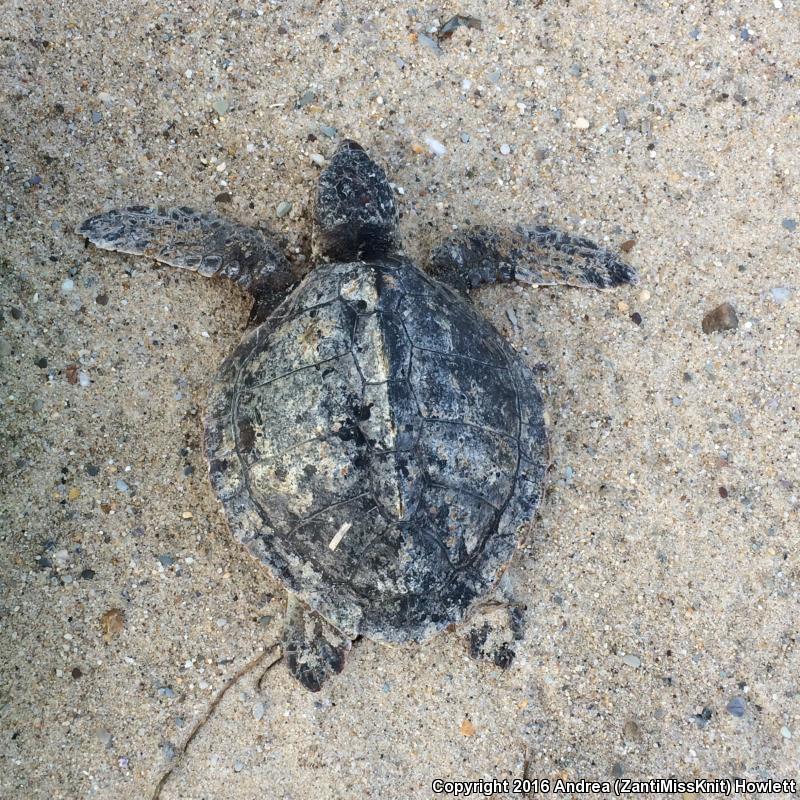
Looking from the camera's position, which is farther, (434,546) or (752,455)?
(752,455)

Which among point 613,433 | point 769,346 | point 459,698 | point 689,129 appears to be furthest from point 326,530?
point 689,129

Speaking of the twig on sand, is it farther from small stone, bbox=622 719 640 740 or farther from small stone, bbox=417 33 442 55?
small stone, bbox=417 33 442 55

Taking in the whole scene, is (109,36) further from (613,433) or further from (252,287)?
(613,433)

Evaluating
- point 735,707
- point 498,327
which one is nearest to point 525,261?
point 498,327

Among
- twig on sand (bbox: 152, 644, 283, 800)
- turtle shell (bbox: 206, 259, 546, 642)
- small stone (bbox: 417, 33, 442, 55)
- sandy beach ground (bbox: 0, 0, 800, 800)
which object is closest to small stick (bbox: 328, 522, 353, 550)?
turtle shell (bbox: 206, 259, 546, 642)

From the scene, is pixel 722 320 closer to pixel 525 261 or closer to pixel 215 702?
pixel 525 261

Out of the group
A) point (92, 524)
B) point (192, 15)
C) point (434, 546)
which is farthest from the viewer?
point (192, 15)
